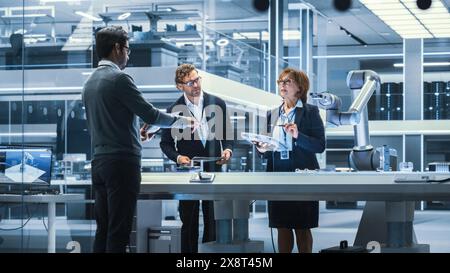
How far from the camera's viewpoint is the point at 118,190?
10.3ft

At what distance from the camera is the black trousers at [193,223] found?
4168 millimetres

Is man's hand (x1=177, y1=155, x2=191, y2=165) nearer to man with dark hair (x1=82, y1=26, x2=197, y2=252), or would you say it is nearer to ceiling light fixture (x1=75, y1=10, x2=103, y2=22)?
man with dark hair (x1=82, y1=26, x2=197, y2=252)

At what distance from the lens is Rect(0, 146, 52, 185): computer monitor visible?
176 inches

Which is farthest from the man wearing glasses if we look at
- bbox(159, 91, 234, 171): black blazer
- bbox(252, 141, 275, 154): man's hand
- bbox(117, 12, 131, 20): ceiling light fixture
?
bbox(117, 12, 131, 20): ceiling light fixture

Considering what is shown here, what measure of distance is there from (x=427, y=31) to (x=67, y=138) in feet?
15.3

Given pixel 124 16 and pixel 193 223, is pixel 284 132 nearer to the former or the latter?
pixel 193 223

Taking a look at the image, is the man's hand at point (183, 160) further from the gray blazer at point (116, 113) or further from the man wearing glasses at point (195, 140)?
the gray blazer at point (116, 113)

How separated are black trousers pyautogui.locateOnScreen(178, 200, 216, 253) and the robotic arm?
758 millimetres

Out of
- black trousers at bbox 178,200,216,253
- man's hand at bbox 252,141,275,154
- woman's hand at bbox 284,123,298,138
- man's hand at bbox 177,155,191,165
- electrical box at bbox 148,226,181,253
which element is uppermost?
woman's hand at bbox 284,123,298,138

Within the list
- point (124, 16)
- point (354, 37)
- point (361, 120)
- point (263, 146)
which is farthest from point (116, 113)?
point (354, 37)

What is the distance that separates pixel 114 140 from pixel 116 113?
0.37 feet

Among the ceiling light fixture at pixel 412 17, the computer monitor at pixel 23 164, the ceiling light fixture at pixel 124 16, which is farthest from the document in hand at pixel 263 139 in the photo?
the ceiling light fixture at pixel 124 16
